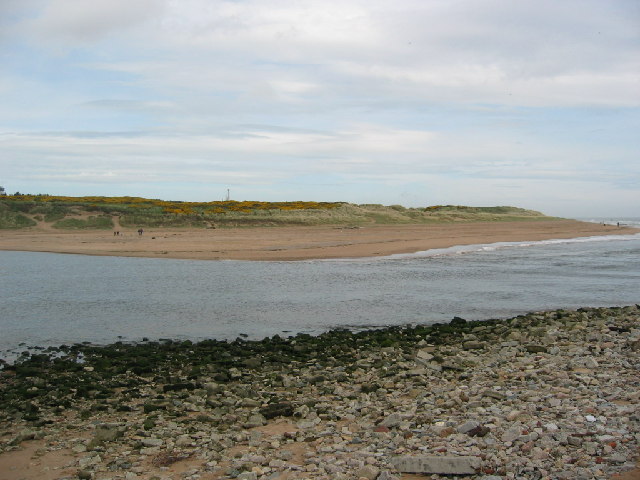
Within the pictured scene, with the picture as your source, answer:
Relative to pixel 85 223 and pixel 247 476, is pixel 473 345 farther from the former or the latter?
pixel 85 223

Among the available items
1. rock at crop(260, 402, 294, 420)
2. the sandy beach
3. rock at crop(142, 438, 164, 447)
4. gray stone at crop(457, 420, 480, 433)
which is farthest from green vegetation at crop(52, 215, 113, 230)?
gray stone at crop(457, 420, 480, 433)

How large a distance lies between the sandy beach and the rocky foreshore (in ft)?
69.7

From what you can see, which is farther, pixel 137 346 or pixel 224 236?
pixel 224 236

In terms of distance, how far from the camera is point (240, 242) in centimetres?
4244

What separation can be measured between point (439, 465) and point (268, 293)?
51.6ft

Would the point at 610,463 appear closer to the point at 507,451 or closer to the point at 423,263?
the point at 507,451

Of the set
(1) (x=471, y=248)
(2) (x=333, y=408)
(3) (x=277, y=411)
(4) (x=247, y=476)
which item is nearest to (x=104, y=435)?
(3) (x=277, y=411)

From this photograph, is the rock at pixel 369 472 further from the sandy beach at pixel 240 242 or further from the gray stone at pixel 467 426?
the sandy beach at pixel 240 242

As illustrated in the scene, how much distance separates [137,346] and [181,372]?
2620mm

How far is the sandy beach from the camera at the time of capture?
1411 inches

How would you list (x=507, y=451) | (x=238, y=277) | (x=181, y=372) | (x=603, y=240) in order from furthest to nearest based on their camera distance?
(x=603, y=240), (x=238, y=277), (x=181, y=372), (x=507, y=451)

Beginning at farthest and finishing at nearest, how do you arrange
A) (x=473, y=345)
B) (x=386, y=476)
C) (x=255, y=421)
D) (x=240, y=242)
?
(x=240, y=242), (x=473, y=345), (x=255, y=421), (x=386, y=476)

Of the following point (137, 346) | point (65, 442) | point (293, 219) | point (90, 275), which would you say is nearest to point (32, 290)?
point (90, 275)

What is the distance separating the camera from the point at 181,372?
11156 millimetres
